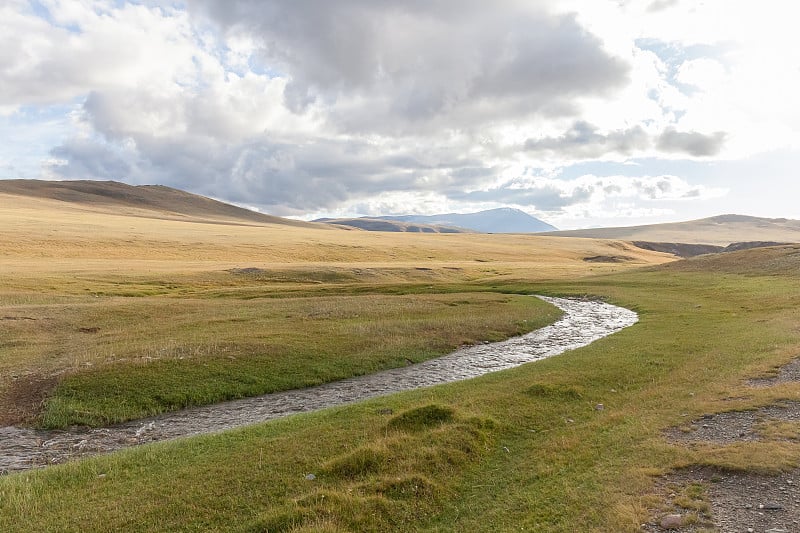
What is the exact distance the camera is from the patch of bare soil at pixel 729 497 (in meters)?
10.5

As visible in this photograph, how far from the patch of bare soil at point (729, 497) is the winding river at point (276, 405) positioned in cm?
1569

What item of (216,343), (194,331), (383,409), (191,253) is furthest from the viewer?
(191,253)

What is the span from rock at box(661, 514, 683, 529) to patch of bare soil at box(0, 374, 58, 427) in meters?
24.9

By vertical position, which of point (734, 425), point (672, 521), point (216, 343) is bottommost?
point (216, 343)

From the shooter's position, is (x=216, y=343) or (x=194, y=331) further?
(x=194, y=331)

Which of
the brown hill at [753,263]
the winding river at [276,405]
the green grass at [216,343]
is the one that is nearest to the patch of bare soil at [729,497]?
the winding river at [276,405]

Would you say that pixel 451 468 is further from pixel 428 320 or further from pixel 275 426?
pixel 428 320

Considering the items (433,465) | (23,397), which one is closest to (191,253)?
(23,397)

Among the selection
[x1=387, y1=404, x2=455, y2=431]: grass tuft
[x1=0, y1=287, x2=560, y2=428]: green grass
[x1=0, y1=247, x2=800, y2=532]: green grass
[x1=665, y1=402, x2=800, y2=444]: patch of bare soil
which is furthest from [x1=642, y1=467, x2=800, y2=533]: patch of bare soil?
[x1=0, y1=287, x2=560, y2=428]: green grass

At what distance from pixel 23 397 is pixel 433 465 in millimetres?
21445

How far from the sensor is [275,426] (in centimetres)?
1928

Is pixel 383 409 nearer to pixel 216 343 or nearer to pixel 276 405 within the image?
pixel 276 405

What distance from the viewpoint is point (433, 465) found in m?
14.6

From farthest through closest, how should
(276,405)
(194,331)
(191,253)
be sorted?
1. (191,253)
2. (194,331)
3. (276,405)
